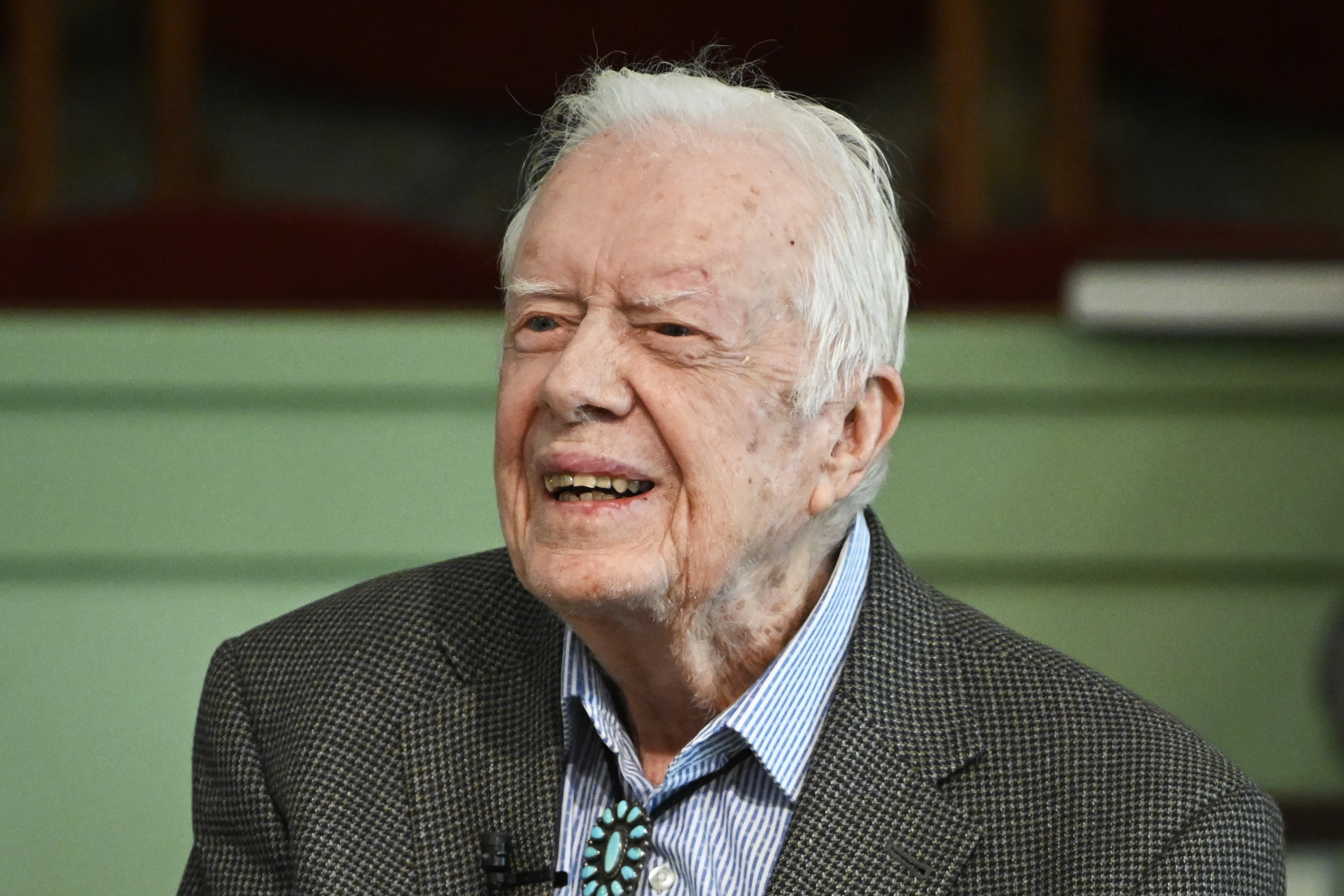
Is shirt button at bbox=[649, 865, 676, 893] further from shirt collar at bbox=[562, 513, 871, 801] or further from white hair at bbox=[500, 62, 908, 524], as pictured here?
white hair at bbox=[500, 62, 908, 524]

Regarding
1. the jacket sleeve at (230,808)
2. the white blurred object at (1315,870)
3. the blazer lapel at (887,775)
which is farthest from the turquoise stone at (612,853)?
the white blurred object at (1315,870)

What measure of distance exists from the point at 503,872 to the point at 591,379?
45cm

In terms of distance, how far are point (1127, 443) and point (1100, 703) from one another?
110 cm

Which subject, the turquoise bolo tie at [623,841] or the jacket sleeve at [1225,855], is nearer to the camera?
the jacket sleeve at [1225,855]

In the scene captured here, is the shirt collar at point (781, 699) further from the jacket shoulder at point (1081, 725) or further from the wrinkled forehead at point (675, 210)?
the wrinkled forehead at point (675, 210)

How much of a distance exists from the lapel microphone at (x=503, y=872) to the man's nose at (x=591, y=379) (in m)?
0.39

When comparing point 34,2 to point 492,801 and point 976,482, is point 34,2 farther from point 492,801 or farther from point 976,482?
point 492,801

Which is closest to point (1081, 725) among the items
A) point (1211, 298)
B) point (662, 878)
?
point (662, 878)

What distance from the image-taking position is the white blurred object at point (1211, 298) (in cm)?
240

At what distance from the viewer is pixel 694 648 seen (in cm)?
147

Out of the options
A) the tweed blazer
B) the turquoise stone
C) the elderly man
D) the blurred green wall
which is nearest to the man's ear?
the elderly man

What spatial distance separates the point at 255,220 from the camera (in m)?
2.87

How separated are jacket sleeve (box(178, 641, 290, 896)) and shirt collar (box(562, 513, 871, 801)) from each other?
0.96 ft

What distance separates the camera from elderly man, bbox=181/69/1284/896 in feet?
4.50
